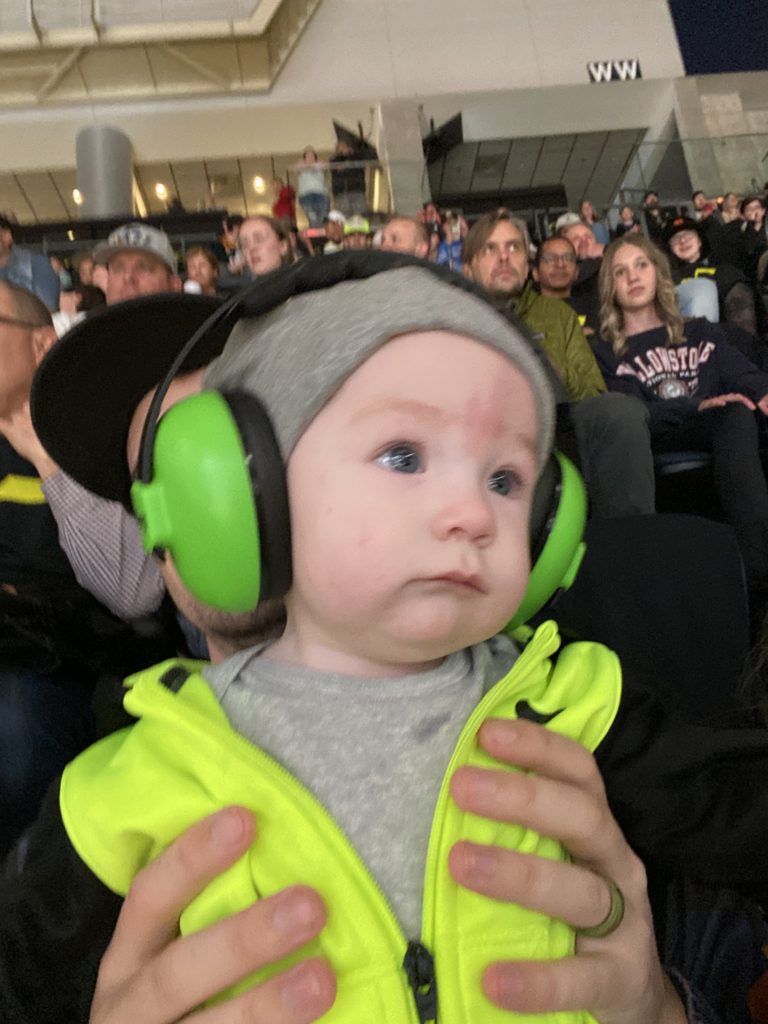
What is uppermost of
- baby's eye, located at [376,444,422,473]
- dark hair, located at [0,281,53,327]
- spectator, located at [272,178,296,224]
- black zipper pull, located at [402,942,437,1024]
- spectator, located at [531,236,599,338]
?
spectator, located at [272,178,296,224]

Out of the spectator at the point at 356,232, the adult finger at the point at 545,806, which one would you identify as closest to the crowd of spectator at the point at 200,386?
the adult finger at the point at 545,806

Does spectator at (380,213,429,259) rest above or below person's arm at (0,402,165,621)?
above

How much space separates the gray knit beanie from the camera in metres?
0.64

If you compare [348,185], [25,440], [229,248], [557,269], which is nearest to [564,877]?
[25,440]

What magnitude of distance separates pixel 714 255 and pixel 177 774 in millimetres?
5143

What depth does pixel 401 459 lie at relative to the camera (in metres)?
0.61

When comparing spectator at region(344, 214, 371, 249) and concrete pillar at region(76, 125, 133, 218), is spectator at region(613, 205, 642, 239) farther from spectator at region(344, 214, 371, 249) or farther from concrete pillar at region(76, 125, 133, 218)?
concrete pillar at region(76, 125, 133, 218)

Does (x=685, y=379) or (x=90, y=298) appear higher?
(x=90, y=298)

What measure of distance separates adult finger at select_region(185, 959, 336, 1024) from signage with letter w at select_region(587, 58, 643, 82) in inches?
390

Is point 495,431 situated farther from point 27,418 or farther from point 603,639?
point 27,418

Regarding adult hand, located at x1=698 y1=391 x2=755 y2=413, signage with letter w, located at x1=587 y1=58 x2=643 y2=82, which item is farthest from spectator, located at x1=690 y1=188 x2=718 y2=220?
adult hand, located at x1=698 y1=391 x2=755 y2=413

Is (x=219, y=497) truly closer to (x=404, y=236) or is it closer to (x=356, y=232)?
(x=404, y=236)

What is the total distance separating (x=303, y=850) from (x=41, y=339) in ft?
3.69

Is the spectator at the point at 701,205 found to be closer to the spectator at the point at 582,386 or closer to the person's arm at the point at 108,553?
the spectator at the point at 582,386
